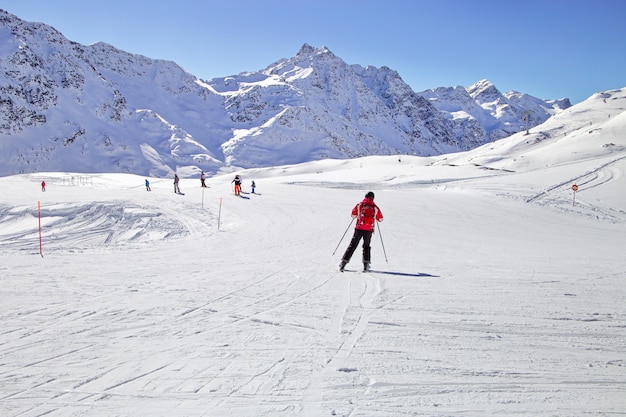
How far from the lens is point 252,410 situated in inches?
127

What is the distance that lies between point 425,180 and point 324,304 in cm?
3506

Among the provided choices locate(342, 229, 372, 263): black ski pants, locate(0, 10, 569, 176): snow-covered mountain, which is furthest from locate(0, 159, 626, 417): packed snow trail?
locate(0, 10, 569, 176): snow-covered mountain

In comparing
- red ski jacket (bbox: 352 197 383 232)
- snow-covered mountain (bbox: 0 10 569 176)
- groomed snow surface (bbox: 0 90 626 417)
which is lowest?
groomed snow surface (bbox: 0 90 626 417)

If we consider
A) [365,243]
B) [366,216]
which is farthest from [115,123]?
[365,243]

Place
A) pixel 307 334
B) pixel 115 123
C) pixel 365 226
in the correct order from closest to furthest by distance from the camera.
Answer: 1. pixel 307 334
2. pixel 365 226
3. pixel 115 123

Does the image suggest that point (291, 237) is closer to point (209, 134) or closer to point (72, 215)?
point (72, 215)

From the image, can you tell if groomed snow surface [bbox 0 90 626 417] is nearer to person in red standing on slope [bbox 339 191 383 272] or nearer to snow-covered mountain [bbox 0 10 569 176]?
person in red standing on slope [bbox 339 191 383 272]

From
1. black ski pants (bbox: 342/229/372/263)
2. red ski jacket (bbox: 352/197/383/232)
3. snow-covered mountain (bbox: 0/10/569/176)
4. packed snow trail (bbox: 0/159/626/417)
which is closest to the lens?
packed snow trail (bbox: 0/159/626/417)

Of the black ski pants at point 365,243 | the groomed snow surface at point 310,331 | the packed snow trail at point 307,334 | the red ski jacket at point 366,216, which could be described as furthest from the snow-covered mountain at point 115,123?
the packed snow trail at point 307,334

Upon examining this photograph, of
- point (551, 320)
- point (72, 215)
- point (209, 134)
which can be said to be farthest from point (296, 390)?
point (209, 134)

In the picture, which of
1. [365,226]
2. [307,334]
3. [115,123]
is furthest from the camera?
[115,123]

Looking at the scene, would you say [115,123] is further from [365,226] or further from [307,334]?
[307,334]

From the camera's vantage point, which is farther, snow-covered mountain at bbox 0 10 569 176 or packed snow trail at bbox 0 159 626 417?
snow-covered mountain at bbox 0 10 569 176

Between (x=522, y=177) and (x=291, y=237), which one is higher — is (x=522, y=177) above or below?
above
